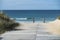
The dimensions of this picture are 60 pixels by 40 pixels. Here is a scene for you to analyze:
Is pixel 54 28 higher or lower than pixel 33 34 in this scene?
lower

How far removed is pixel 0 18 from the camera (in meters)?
22.0

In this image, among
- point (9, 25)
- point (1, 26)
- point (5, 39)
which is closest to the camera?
point (5, 39)

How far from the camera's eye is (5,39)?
1410cm

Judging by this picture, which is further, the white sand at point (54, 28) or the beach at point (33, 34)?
the white sand at point (54, 28)

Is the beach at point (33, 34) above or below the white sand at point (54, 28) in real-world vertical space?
above

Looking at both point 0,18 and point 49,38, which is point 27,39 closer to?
point 49,38

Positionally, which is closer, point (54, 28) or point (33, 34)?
point (33, 34)

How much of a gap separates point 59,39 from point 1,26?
631 centimetres

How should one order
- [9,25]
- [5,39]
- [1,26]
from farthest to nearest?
[9,25]
[1,26]
[5,39]

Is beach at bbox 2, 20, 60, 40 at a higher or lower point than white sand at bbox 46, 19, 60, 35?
higher

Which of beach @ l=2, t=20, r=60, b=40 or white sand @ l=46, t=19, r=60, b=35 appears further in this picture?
white sand @ l=46, t=19, r=60, b=35

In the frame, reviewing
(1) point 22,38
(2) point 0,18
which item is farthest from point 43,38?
(2) point 0,18

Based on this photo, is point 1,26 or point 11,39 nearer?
→ point 11,39

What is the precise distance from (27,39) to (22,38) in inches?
20.2
